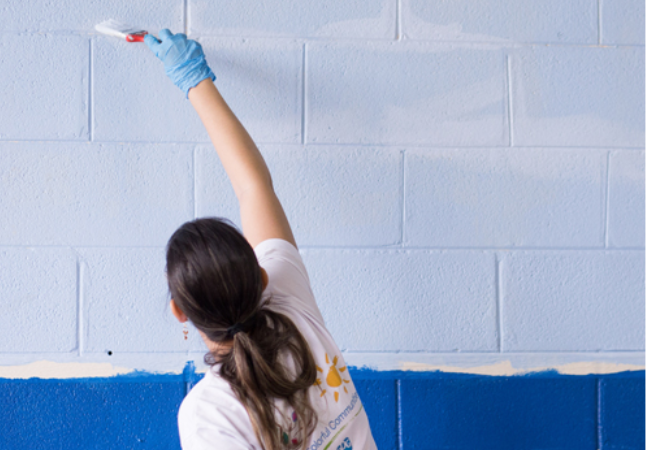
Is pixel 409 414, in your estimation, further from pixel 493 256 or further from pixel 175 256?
pixel 175 256

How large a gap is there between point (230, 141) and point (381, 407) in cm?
78

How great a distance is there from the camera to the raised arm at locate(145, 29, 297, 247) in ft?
3.30

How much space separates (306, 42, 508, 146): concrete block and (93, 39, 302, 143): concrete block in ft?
0.22

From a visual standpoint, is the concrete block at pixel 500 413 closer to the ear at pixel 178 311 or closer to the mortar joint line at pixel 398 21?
the ear at pixel 178 311

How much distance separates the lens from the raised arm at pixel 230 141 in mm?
1005

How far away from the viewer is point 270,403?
29.6 inches

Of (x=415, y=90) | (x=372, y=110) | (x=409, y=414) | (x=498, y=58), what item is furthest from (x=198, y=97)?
(x=409, y=414)

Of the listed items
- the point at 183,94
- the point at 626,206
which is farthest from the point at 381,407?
the point at 183,94

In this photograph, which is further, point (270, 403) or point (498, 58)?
point (498, 58)

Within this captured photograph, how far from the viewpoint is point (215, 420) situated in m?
0.73

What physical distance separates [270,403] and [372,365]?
1.80 feet

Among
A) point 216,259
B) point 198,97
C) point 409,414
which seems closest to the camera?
point 216,259

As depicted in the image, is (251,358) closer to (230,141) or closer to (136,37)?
(230,141)

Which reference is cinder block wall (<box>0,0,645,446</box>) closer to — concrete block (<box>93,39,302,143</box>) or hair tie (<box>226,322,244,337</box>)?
concrete block (<box>93,39,302,143</box>)
